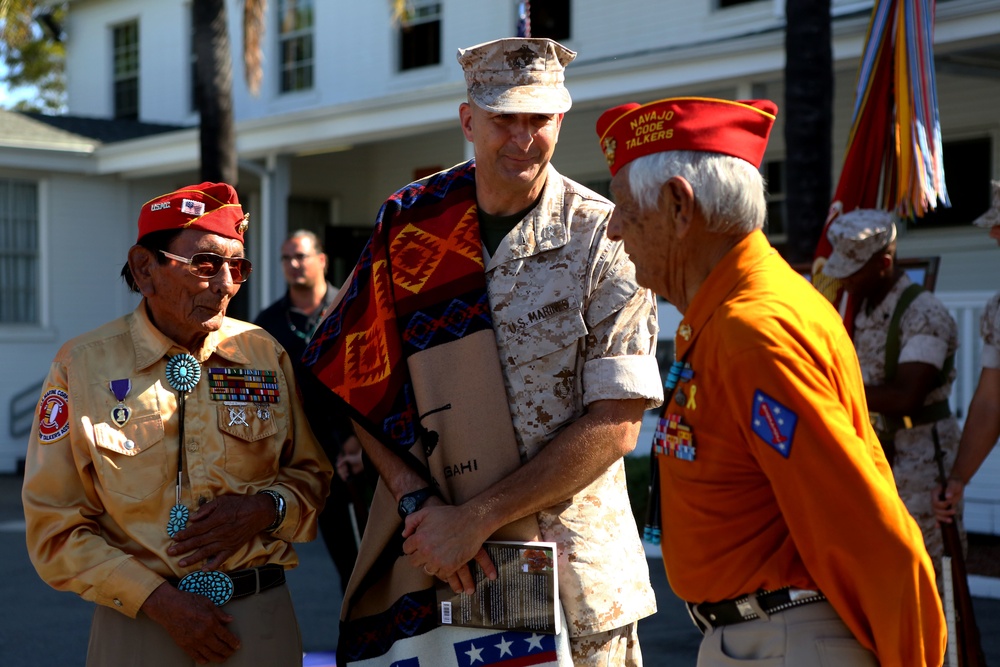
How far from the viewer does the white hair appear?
2.23m

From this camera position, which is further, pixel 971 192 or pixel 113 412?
pixel 971 192

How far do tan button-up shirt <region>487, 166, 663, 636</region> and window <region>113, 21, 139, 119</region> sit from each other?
728 inches

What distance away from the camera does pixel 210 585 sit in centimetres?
285

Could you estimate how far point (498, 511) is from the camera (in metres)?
2.71

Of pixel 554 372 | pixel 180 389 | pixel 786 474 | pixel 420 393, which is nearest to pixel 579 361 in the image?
pixel 554 372

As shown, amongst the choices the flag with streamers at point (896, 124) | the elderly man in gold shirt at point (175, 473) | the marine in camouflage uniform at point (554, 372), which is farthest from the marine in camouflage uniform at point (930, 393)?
the elderly man in gold shirt at point (175, 473)

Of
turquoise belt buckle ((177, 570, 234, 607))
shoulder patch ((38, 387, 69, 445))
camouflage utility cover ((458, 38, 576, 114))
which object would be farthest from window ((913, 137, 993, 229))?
shoulder patch ((38, 387, 69, 445))

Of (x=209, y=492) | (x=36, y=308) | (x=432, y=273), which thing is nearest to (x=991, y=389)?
(x=432, y=273)

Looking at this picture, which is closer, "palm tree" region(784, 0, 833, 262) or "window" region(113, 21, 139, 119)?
"palm tree" region(784, 0, 833, 262)

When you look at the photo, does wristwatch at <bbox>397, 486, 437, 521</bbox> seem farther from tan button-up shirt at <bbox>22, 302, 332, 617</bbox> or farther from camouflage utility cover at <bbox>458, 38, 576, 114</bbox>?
camouflage utility cover at <bbox>458, 38, 576, 114</bbox>

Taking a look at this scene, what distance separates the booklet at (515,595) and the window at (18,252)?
1518 centimetres

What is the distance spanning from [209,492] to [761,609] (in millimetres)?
1414

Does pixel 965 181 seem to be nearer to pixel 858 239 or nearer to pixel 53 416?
pixel 858 239

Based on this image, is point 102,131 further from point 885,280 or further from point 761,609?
point 761,609
